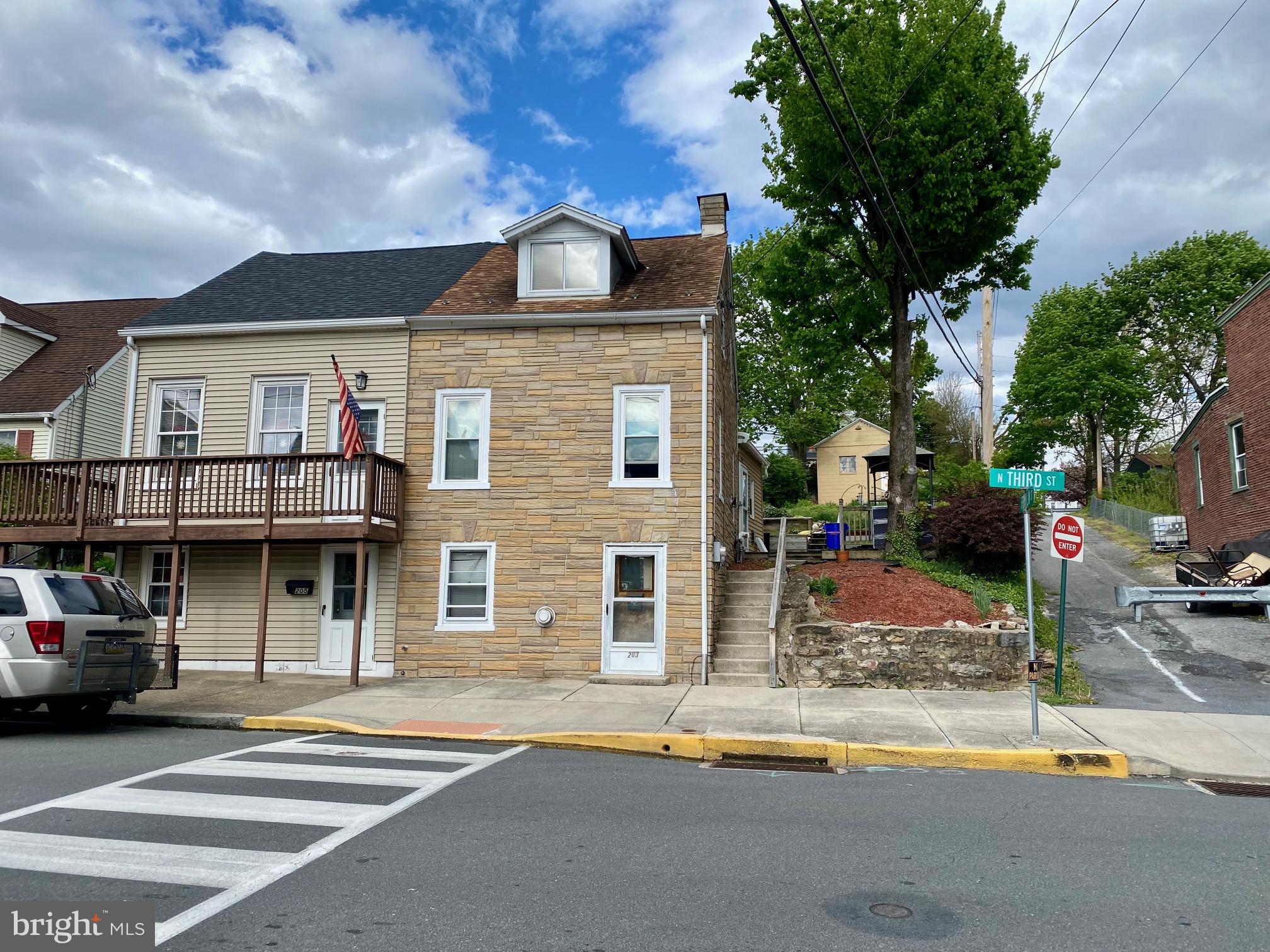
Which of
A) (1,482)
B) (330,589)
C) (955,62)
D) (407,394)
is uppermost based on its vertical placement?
(955,62)

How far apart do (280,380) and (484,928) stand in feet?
45.6

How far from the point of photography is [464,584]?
50.2 ft

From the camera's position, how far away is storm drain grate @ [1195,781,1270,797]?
26.6 feet

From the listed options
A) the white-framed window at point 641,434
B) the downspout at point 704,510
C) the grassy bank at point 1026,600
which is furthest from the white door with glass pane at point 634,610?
the grassy bank at point 1026,600

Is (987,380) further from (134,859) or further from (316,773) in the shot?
(134,859)

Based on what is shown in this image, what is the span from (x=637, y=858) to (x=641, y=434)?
10.2 metres

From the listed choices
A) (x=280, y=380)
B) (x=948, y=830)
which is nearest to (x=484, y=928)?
(x=948, y=830)

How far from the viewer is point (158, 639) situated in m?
16.7

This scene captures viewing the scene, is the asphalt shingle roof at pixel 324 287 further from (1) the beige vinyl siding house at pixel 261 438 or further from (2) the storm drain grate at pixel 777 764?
(2) the storm drain grate at pixel 777 764

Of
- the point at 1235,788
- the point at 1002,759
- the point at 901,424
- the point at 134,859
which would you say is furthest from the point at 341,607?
the point at 1235,788

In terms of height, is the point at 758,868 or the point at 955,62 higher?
the point at 955,62

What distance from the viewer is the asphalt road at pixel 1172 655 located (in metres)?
12.2

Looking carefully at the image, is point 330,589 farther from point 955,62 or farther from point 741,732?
point 955,62

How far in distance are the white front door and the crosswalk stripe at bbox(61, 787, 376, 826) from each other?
27.1ft
